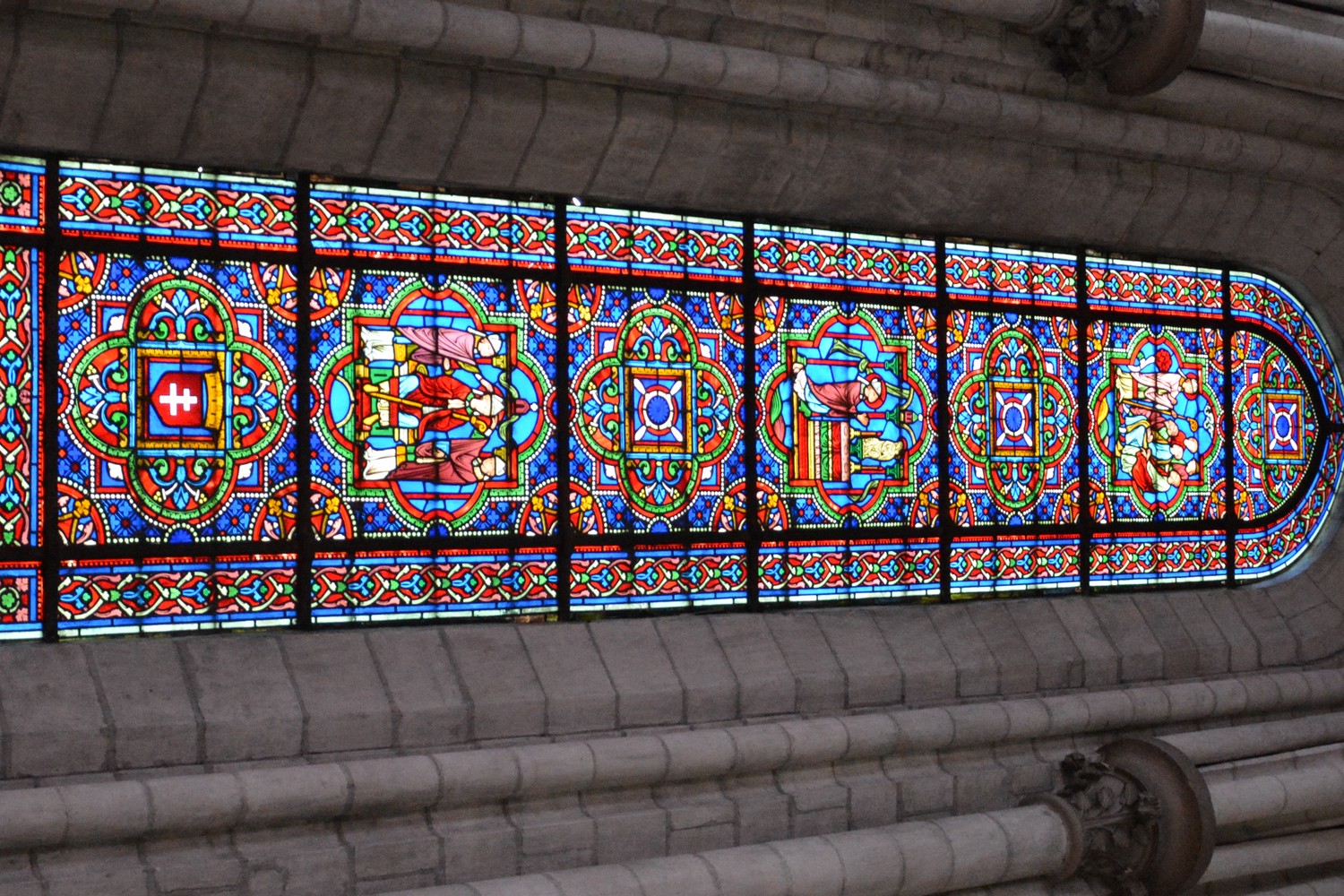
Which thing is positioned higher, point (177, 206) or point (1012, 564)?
point (177, 206)

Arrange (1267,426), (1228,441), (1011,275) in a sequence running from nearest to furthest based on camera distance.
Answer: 1. (1011,275)
2. (1228,441)
3. (1267,426)

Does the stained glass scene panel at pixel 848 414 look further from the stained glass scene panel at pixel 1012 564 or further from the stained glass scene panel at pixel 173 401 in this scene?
the stained glass scene panel at pixel 173 401

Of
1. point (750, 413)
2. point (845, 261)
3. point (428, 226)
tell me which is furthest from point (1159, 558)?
point (428, 226)

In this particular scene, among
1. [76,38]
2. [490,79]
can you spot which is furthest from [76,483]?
[490,79]

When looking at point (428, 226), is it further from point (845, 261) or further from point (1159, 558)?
point (1159, 558)

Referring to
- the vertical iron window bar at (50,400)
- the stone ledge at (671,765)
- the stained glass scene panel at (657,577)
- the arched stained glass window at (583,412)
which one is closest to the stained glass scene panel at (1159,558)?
the arched stained glass window at (583,412)

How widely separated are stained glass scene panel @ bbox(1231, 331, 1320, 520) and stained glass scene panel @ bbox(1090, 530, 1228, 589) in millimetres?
279

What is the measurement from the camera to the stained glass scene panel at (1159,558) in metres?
7.98

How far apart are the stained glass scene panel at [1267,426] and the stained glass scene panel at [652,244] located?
3.01 metres

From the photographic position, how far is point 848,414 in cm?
728

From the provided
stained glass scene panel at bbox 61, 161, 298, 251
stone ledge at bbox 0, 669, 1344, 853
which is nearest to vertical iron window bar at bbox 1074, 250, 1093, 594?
stone ledge at bbox 0, 669, 1344, 853

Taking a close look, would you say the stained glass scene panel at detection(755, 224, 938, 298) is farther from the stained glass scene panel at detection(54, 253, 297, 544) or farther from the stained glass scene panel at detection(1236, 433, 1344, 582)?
the stained glass scene panel at detection(1236, 433, 1344, 582)

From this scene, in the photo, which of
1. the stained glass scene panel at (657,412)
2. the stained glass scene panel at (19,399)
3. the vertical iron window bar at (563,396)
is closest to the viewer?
the stained glass scene panel at (19,399)

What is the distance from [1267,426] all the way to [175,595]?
18.1 feet
